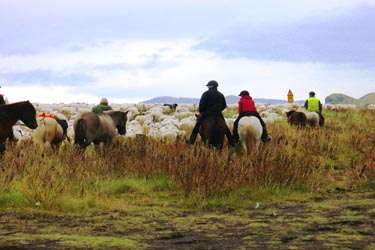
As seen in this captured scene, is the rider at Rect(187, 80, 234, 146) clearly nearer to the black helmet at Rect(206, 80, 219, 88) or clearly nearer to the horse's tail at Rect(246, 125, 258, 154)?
the black helmet at Rect(206, 80, 219, 88)

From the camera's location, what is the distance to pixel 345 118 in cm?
3005

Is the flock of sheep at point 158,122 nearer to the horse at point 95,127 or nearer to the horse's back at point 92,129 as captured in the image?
the horse at point 95,127

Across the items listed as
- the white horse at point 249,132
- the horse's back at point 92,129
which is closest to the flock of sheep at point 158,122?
the horse's back at point 92,129

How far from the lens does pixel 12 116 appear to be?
13109 millimetres

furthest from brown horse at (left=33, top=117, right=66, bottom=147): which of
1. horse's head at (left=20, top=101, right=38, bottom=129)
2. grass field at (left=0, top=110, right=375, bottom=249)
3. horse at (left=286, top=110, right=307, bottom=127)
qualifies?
horse at (left=286, top=110, right=307, bottom=127)

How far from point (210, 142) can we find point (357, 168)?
345 cm

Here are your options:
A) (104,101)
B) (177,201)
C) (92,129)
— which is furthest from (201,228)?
(104,101)

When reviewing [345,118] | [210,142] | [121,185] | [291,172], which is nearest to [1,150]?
[121,185]

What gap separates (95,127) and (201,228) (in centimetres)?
856

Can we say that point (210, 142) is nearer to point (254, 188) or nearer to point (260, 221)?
point (254, 188)

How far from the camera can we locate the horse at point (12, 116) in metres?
13.0

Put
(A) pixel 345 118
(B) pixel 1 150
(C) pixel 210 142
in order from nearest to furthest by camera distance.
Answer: (B) pixel 1 150 → (C) pixel 210 142 → (A) pixel 345 118

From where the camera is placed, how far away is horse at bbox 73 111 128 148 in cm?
1570

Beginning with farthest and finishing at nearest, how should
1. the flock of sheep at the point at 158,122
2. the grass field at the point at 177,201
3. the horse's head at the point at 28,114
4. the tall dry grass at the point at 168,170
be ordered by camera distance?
1. the flock of sheep at the point at 158,122
2. the horse's head at the point at 28,114
3. the tall dry grass at the point at 168,170
4. the grass field at the point at 177,201
